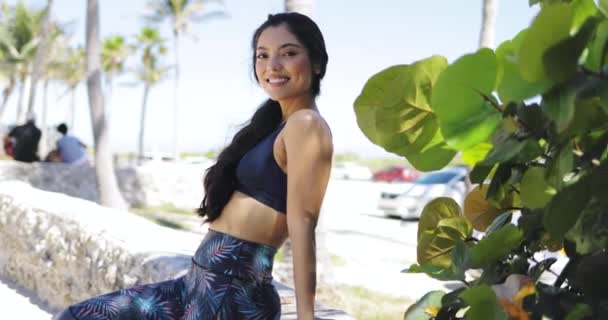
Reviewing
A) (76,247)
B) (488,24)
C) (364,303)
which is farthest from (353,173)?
(76,247)

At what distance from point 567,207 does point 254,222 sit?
59.6 inches

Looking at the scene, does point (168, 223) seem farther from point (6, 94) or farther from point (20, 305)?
point (6, 94)

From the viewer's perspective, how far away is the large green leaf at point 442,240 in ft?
2.80

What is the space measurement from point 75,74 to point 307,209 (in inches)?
2878

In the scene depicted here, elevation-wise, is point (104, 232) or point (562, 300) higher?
point (562, 300)

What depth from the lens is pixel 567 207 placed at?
605 millimetres

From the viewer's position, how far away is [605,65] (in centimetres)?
54

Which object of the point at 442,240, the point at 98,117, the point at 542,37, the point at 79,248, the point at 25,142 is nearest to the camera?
the point at 542,37

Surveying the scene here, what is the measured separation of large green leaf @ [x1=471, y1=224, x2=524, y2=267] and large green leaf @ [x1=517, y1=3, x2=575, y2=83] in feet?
0.72

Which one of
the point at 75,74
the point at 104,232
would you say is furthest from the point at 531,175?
the point at 75,74

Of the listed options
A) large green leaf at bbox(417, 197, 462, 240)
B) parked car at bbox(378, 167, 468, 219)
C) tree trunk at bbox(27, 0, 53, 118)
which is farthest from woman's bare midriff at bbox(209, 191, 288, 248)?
tree trunk at bbox(27, 0, 53, 118)

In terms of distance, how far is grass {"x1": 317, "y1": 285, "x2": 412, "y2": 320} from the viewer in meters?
7.11

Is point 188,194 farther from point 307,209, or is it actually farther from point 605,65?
point 605,65

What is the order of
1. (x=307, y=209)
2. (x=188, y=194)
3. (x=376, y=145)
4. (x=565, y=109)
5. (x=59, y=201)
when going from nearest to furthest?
(x=565, y=109) < (x=376, y=145) < (x=307, y=209) < (x=59, y=201) < (x=188, y=194)
